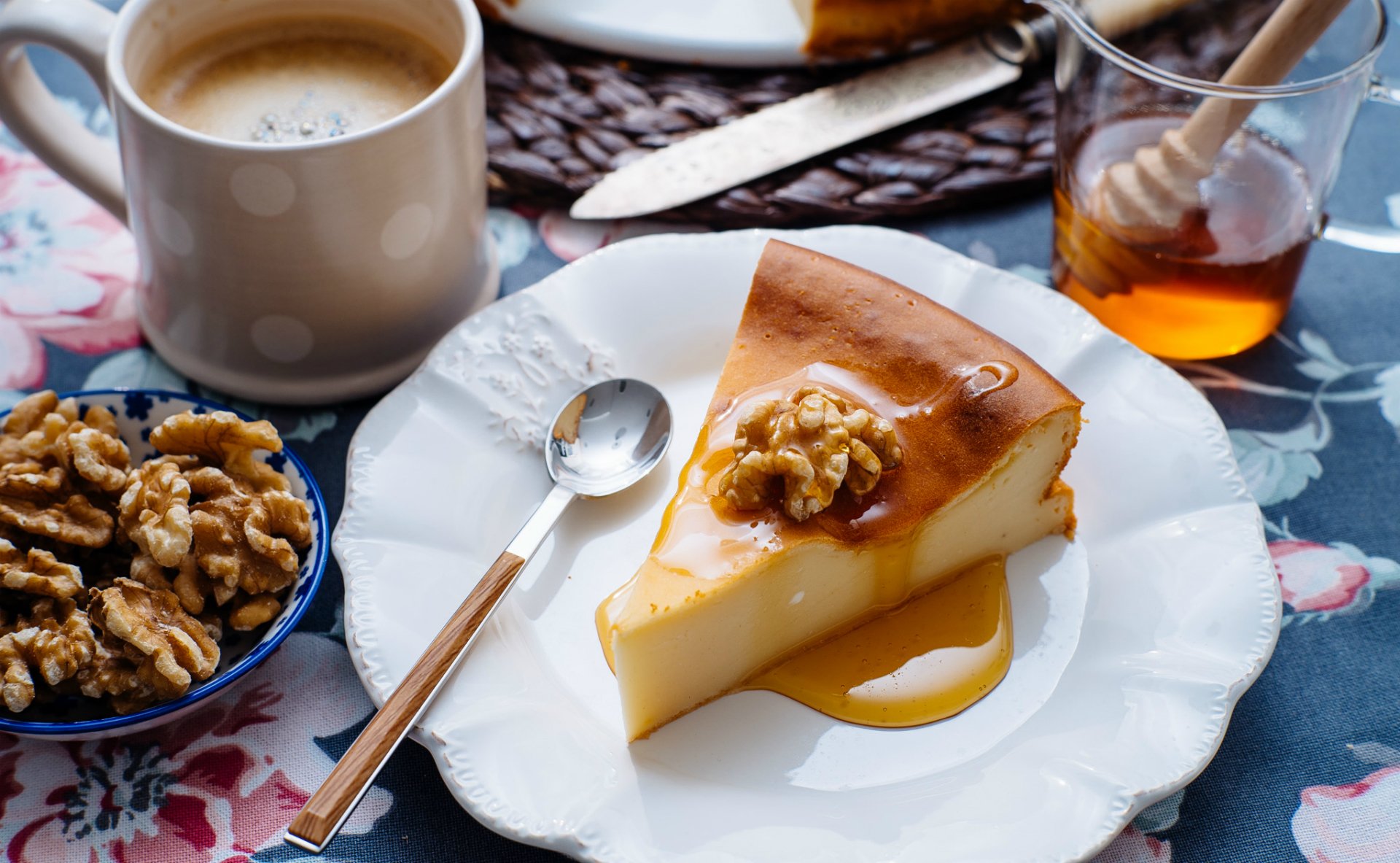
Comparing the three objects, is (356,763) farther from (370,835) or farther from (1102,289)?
(1102,289)

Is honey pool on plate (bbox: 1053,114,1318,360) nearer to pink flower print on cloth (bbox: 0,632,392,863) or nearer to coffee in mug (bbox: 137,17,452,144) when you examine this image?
coffee in mug (bbox: 137,17,452,144)

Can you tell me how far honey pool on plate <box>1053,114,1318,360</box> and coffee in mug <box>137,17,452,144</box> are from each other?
0.96m

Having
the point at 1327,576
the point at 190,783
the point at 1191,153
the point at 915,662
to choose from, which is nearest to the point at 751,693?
the point at 915,662

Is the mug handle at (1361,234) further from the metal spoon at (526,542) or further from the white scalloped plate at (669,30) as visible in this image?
the metal spoon at (526,542)

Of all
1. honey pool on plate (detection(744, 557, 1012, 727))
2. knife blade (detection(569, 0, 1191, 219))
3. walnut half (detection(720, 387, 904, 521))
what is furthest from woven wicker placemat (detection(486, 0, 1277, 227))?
honey pool on plate (detection(744, 557, 1012, 727))

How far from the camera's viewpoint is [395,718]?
1.23 meters

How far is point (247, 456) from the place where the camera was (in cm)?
142

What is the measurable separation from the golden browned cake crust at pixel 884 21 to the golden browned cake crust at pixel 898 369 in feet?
1.96

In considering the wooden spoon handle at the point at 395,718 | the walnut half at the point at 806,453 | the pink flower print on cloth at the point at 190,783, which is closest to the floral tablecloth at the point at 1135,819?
the pink flower print on cloth at the point at 190,783

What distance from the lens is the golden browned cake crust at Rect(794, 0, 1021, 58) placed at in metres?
2.04

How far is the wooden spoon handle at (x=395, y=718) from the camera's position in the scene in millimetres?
1130

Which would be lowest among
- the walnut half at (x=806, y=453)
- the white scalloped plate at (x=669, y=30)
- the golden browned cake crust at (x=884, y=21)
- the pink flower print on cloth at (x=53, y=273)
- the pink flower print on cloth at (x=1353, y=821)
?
the pink flower print on cloth at (x=1353, y=821)

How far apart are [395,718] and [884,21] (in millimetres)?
1474

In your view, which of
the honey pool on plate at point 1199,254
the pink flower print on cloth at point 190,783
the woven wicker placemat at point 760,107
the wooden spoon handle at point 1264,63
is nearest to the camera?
the pink flower print on cloth at point 190,783
